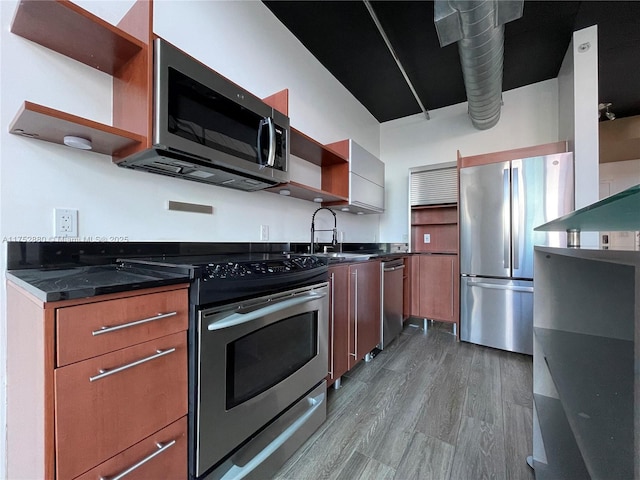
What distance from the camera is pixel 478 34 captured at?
1851 millimetres

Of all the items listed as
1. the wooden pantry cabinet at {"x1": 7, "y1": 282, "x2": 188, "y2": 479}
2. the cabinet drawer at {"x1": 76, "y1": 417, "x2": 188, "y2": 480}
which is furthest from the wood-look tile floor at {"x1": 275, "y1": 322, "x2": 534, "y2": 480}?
the wooden pantry cabinet at {"x1": 7, "y1": 282, "x2": 188, "y2": 479}

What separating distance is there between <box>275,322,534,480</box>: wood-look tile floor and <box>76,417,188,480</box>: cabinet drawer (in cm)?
55

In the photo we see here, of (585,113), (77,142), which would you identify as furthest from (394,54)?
(77,142)

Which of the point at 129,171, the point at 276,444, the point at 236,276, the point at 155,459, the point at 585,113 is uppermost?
the point at 585,113

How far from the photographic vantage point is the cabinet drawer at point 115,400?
2.19ft

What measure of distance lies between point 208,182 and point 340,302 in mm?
1181

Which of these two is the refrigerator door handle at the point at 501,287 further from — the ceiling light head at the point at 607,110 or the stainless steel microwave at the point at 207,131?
the ceiling light head at the point at 607,110

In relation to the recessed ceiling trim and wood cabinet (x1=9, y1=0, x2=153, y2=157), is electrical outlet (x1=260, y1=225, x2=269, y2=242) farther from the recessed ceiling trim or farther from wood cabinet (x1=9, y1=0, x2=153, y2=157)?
the recessed ceiling trim

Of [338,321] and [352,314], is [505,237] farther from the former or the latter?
[338,321]

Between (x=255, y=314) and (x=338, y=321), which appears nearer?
(x=255, y=314)

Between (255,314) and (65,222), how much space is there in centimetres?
90

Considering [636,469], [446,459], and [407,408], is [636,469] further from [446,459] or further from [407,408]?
[407,408]

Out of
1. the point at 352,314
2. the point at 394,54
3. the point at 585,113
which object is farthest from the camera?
the point at 394,54

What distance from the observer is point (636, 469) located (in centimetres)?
37
